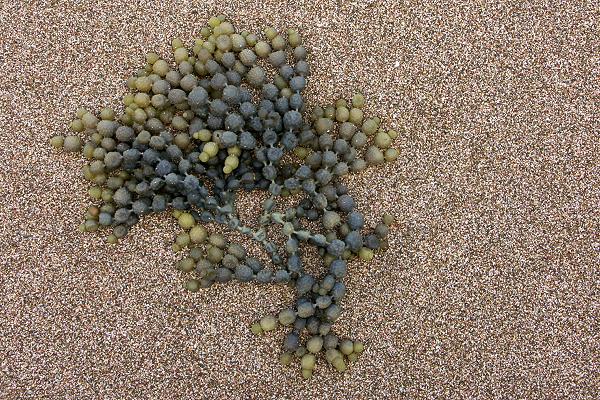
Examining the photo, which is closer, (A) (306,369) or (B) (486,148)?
(A) (306,369)

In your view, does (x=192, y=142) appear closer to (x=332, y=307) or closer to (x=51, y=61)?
(x=51, y=61)

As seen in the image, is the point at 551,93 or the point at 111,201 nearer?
the point at 111,201

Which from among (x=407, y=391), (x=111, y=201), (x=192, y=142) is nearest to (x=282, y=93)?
(x=192, y=142)

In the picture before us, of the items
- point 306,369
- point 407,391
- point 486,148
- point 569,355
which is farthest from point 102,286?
point 569,355

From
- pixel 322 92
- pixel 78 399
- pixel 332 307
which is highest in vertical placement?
pixel 322 92

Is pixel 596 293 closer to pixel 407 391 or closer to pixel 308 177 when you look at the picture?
pixel 407 391

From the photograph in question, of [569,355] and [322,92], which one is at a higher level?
[322,92]
